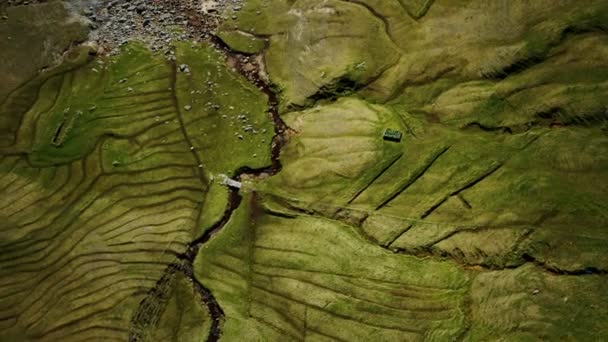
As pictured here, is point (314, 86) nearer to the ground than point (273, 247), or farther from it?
farther from it

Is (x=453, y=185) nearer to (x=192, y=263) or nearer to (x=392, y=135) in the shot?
(x=392, y=135)

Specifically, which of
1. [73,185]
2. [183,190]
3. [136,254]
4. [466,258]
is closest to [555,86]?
[466,258]

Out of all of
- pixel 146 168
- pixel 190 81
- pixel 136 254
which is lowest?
pixel 136 254

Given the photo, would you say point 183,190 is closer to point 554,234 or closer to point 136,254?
point 136,254

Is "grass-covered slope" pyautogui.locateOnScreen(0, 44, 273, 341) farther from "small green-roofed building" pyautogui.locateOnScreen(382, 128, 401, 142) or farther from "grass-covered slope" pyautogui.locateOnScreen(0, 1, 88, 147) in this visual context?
"small green-roofed building" pyautogui.locateOnScreen(382, 128, 401, 142)

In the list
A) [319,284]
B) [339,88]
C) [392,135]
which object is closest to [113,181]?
[319,284]

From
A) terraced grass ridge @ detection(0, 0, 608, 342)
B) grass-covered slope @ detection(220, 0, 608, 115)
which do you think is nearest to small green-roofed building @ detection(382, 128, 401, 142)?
terraced grass ridge @ detection(0, 0, 608, 342)

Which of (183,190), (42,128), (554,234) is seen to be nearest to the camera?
(554,234)

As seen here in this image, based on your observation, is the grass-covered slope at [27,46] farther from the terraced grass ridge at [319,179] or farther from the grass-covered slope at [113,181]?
the grass-covered slope at [113,181]

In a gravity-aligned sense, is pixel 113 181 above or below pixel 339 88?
below

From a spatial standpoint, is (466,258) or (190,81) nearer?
(466,258)
